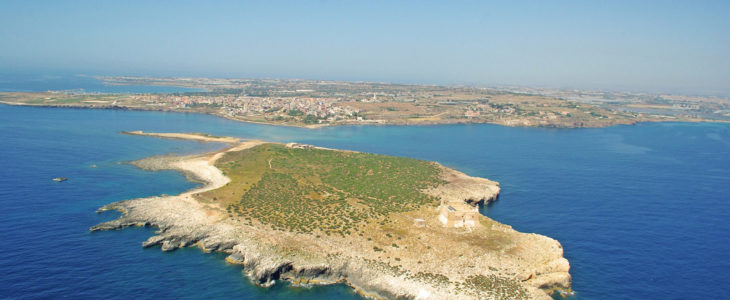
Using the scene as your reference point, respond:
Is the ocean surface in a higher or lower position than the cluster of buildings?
lower

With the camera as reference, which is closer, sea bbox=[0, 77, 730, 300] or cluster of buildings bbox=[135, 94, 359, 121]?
sea bbox=[0, 77, 730, 300]

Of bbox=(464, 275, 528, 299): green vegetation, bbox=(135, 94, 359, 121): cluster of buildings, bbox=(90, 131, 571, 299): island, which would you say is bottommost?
bbox=(464, 275, 528, 299): green vegetation

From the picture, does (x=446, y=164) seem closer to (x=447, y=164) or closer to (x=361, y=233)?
(x=447, y=164)

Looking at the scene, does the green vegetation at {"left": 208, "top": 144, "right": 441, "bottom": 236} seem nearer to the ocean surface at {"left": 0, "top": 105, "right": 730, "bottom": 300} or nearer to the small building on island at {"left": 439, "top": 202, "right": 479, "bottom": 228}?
the small building on island at {"left": 439, "top": 202, "right": 479, "bottom": 228}

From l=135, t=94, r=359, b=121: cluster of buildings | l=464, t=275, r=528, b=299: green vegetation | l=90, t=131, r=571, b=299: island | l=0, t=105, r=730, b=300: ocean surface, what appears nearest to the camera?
l=464, t=275, r=528, b=299: green vegetation

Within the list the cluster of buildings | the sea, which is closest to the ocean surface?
the sea

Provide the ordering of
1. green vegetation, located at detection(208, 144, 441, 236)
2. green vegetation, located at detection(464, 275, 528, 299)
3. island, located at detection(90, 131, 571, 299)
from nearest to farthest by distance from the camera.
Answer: green vegetation, located at detection(464, 275, 528, 299)
island, located at detection(90, 131, 571, 299)
green vegetation, located at detection(208, 144, 441, 236)

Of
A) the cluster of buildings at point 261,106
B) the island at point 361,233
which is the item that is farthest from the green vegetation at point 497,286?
the cluster of buildings at point 261,106

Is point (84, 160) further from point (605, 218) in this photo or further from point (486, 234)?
point (605, 218)

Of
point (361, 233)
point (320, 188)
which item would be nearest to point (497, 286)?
point (361, 233)
